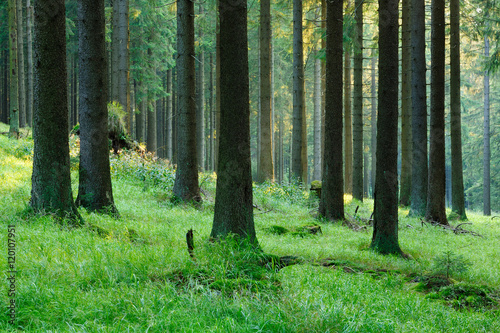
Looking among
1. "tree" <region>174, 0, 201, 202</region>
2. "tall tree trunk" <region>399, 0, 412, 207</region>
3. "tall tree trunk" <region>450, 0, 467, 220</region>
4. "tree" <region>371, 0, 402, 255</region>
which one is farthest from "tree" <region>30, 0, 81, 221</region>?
"tall tree trunk" <region>399, 0, 412, 207</region>

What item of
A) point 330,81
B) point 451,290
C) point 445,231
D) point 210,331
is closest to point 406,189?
point 445,231

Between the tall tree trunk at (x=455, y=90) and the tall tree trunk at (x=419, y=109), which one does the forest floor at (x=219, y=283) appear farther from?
the tall tree trunk at (x=455, y=90)

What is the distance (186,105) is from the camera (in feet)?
36.5

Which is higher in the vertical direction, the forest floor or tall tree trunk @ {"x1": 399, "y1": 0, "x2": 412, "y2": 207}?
tall tree trunk @ {"x1": 399, "y1": 0, "x2": 412, "y2": 207}

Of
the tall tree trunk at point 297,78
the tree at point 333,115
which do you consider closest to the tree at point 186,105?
the tree at point 333,115

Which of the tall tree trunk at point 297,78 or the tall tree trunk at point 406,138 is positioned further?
the tall tree trunk at point 406,138

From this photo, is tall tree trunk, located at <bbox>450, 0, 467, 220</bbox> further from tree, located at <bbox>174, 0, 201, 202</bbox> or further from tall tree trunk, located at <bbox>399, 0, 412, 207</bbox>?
tree, located at <bbox>174, 0, 201, 202</bbox>

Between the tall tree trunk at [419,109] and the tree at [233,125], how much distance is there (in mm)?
9182

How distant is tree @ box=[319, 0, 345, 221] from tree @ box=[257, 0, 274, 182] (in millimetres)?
6457

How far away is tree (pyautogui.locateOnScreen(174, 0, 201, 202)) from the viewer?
10.9 m

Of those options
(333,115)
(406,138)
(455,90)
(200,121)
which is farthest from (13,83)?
(455,90)

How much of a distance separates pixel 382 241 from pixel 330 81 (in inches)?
176

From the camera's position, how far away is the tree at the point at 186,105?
10930 millimetres

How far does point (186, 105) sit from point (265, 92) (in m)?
6.71
